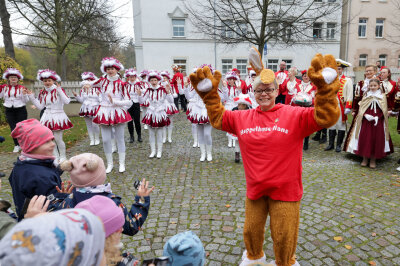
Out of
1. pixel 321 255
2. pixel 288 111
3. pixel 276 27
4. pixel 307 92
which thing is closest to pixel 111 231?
pixel 288 111

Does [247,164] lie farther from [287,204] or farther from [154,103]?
[154,103]

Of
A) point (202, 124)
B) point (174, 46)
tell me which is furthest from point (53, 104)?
point (174, 46)

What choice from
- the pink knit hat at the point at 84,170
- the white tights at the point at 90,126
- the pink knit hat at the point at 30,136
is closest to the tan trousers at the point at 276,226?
the pink knit hat at the point at 84,170

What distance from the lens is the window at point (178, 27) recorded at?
2592 cm

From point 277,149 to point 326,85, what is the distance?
628mm

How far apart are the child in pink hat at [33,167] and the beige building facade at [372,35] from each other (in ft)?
102

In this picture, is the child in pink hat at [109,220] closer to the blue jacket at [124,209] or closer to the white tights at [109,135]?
the blue jacket at [124,209]

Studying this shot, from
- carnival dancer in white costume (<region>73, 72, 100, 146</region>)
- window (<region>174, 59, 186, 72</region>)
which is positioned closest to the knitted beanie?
carnival dancer in white costume (<region>73, 72, 100, 146</region>)

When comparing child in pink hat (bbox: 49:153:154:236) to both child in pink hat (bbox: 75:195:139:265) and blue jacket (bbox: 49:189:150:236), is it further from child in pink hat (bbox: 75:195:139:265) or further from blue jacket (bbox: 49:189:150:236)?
child in pink hat (bbox: 75:195:139:265)

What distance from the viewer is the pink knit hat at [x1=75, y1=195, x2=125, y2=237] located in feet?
4.35

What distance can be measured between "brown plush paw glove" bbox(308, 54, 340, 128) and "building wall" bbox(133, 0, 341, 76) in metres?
24.3

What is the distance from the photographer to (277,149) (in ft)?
7.22

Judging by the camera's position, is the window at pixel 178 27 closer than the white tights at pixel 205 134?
No

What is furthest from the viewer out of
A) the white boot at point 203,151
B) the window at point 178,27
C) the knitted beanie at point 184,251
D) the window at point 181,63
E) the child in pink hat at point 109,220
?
the window at point 181,63
